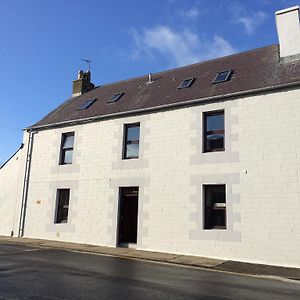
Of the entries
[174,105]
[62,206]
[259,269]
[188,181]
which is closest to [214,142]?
[188,181]

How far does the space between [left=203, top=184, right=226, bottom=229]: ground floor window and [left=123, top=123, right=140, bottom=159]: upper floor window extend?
379 cm

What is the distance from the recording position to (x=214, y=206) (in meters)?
14.4

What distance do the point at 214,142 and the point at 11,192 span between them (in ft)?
39.3

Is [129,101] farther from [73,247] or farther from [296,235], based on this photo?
[296,235]

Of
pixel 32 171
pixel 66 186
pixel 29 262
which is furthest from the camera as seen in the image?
pixel 32 171

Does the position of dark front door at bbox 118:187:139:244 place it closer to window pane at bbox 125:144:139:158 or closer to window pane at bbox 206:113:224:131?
window pane at bbox 125:144:139:158

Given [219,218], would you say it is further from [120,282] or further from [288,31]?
[288,31]

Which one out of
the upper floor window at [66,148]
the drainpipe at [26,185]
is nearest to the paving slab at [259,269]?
the upper floor window at [66,148]

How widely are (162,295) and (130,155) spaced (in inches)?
400

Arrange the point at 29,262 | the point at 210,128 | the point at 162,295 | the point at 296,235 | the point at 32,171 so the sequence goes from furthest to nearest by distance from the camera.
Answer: the point at 32,171 → the point at 210,128 → the point at 296,235 → the point at 29,262 → the point at 162,295

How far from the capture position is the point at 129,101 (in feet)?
60.8

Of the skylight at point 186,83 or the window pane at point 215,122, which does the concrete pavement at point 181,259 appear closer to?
the window pane at point 215,122

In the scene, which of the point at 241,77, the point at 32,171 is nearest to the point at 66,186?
the point at 32,171

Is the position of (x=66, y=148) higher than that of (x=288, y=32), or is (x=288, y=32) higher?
(x=288, y=32)
